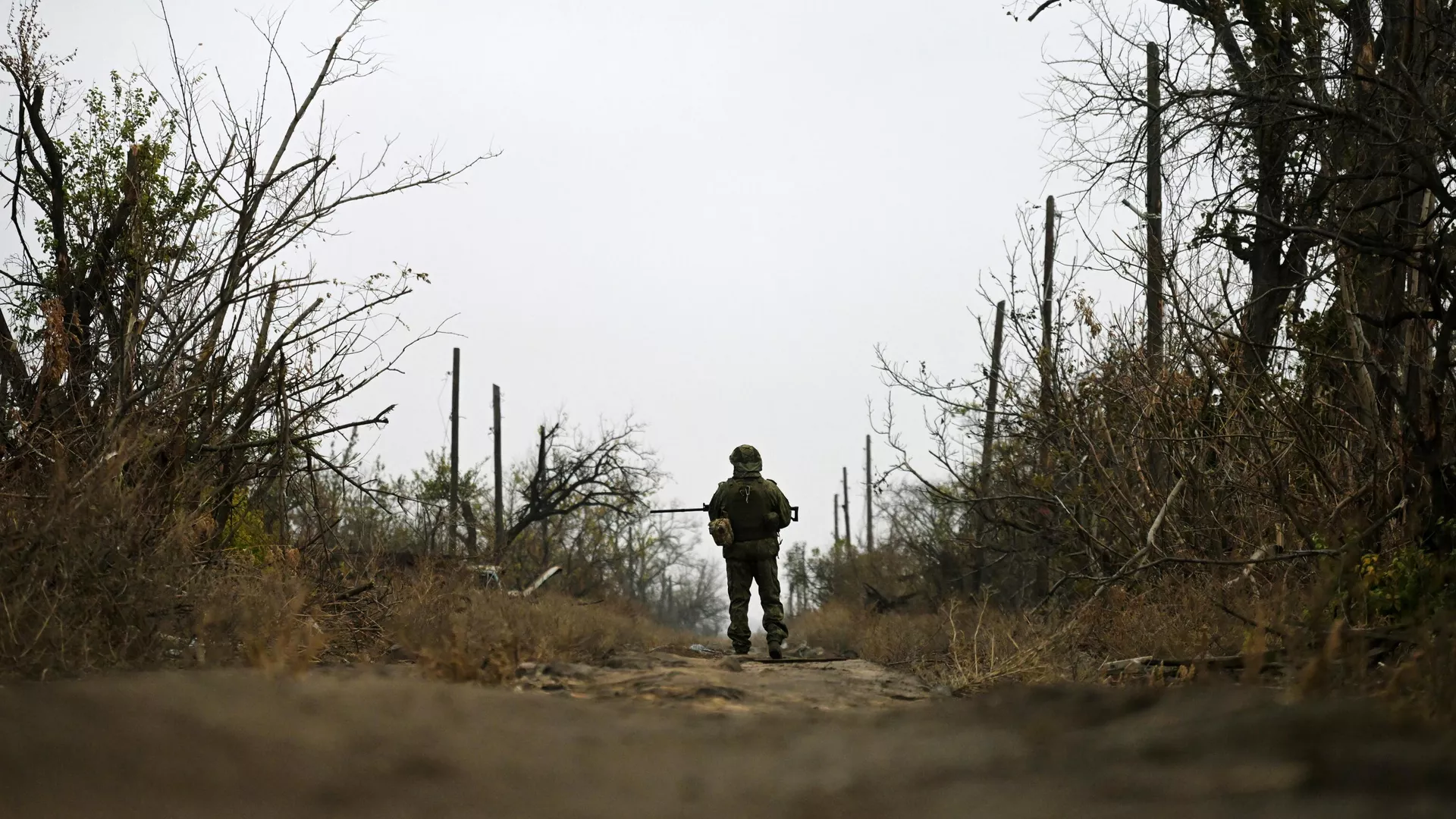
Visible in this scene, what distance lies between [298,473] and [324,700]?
1005 cm

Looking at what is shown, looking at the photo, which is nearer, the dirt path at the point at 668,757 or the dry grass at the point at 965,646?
the dirt path at the point at 668,757

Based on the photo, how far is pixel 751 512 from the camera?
1422 cm

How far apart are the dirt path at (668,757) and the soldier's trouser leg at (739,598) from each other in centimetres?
881

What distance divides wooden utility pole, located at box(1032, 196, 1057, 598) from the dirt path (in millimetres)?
8827

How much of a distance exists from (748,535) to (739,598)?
888mm

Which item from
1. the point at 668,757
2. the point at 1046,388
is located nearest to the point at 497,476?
the point at 1046,388

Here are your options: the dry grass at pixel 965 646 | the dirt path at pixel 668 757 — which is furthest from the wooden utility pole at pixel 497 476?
the dirt path at pixel 668 757

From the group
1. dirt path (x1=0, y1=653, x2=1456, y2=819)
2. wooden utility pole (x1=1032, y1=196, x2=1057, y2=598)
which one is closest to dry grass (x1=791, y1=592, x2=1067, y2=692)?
wooden utility pole (x1=1032, y1=196, x2=1057, y2=598)

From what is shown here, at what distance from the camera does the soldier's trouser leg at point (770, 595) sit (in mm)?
14367

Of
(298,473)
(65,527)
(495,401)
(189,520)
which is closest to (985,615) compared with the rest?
(298,473)

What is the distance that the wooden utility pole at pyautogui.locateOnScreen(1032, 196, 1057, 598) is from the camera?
1708 centimetres

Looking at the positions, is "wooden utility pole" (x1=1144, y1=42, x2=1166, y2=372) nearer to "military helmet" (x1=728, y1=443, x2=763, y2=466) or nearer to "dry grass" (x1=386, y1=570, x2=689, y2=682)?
"military helmet" (x1=728, y1=443, x2=763, y2=466)

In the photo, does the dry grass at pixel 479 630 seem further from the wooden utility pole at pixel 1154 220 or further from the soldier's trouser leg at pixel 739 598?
the wooden utility pole at pixel 1154 220

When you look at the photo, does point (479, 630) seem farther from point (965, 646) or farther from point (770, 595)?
point (770, 595)
